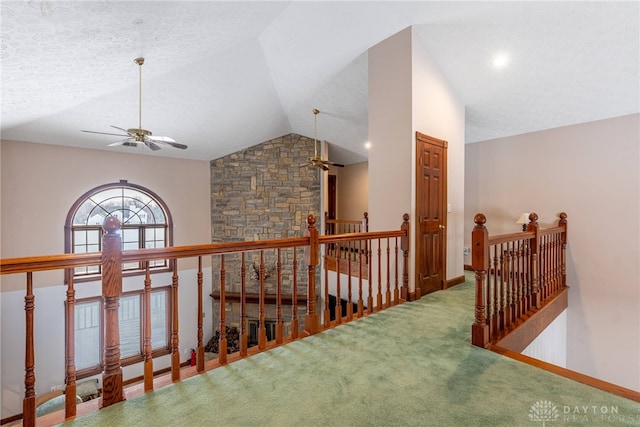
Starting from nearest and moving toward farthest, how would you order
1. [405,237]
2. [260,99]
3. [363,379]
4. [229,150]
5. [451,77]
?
1. [363,379]
2. [405,237]
3. [451,77]
4. [260,99]
5. [229,150]

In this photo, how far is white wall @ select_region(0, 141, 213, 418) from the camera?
17.7 feet

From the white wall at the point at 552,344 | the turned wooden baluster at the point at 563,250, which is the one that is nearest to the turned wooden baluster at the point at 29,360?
the white wall at the point at 552,344

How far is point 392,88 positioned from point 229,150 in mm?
5109

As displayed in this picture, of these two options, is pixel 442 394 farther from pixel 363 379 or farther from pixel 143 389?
pixel 143 389

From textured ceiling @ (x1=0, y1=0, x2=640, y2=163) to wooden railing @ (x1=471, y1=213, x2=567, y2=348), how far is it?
6.19 ft

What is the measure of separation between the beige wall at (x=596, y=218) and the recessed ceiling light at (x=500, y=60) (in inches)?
73.1

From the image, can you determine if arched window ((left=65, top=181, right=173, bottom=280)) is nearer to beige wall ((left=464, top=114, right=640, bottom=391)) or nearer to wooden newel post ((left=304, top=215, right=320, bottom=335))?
wooden newel post ((left=304, top=215, right=320, bottom=335))

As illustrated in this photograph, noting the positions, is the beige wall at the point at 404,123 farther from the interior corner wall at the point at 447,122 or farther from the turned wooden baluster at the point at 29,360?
the turned wooden baluster at the point at 29,360

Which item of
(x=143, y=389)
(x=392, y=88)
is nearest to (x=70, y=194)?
(x=143, y=389)

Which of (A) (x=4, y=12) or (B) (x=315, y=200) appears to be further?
(B) (x=315, y=200)

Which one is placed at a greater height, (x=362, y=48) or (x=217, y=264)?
(x=362, y=48)

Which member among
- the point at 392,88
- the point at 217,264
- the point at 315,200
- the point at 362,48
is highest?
the point at 362,48

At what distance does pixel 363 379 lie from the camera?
6.47 feet

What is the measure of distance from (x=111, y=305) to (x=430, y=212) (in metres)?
3.46
